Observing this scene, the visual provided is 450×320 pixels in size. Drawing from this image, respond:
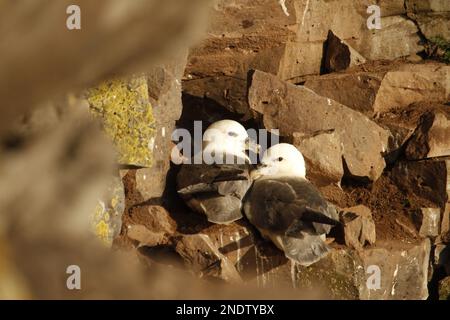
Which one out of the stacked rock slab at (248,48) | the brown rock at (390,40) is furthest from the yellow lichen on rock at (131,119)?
the brown rock at (390,40)

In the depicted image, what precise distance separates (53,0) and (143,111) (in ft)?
15.7

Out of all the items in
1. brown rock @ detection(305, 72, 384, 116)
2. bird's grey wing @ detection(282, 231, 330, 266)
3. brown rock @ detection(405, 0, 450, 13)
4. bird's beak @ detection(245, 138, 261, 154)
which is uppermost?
brown rock @ detection(405, 0, 450, 13)

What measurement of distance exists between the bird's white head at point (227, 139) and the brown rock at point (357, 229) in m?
1.06

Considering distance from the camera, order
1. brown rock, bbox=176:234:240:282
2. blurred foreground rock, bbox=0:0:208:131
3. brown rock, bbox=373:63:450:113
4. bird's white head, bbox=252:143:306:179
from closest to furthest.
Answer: blurred foreground rock, bbox=0:0:208:131 → brown rock, bbox=176:234:240:282 → bird's white head, bbox=252:143:306:179 → brown rock, bbox=373:63:450:113

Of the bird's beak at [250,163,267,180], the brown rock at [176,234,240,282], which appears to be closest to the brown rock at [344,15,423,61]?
the bird's beak at [250,163,267,180]

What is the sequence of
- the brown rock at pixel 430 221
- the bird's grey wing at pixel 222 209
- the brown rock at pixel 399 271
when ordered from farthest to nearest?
the brown rock at pixel 430 221 → the brown rock at pixel 399 271 → the bird's grey wing at pixel 222 209

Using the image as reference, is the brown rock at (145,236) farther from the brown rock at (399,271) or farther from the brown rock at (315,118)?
the brown rock at (315,118)

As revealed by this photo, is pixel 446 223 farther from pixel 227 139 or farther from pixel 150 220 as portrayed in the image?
pixel 150 220

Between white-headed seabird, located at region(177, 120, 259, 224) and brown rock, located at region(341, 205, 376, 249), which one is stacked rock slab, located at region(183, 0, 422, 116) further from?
brown rock, located at region(341, 205, 376, 249)

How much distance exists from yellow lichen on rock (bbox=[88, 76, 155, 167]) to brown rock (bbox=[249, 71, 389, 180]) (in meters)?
1.81

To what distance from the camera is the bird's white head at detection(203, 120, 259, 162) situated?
6.79m

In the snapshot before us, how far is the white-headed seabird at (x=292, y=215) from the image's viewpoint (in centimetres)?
557

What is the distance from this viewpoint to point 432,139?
23.7 ft

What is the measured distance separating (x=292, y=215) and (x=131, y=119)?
1272 millimetres
